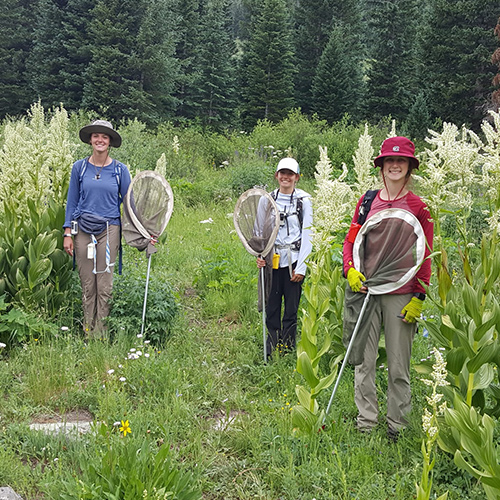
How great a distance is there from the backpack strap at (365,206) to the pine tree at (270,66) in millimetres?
29650

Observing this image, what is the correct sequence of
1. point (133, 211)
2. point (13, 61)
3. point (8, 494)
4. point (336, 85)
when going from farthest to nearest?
point (13, 61) → point (336, 85) → point (133, 211) → point (8, 494)

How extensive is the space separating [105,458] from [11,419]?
55.3 inches

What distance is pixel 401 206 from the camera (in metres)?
3.33

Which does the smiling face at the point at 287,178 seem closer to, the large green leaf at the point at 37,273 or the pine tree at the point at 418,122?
the large green leaf at the point at 37,273

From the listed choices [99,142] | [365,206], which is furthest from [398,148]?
[99,142]

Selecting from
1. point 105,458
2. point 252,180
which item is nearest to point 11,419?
point 105,458

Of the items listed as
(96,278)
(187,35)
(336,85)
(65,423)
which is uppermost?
(187,35)

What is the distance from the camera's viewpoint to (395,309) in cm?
337

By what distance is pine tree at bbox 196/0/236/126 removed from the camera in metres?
29.6

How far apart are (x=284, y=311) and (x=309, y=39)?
37516 mm

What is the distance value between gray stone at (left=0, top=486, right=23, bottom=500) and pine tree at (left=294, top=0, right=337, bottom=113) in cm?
3583

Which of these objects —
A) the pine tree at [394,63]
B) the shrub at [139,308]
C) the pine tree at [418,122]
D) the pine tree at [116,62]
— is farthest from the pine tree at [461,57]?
the shrub at [139,308]

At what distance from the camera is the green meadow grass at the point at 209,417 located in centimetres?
296

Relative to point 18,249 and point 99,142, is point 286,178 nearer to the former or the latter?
point 99,142
